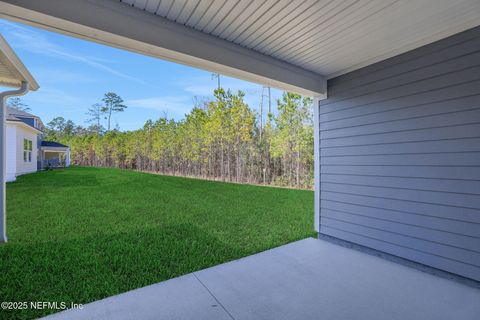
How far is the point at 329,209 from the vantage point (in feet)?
10.9

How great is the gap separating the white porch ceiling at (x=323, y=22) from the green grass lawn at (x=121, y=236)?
247 centimetres

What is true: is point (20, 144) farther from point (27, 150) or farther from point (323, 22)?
point (323, 22)

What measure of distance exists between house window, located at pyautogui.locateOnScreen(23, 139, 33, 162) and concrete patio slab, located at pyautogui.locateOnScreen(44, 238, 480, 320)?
40.0ft

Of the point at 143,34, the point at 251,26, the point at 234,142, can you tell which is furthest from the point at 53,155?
the point at 251,26

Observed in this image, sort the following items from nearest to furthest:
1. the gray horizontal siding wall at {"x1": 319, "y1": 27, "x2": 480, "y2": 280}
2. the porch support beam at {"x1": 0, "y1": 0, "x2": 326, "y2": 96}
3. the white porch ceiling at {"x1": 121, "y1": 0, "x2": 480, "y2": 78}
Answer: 1. the porch support beam at {"x1": 0, "y1": 0, "x2": 326, "y2": 96}
2. the white porch ceiling at {"x1": 121, "y1": 0, "x2": 480, "y2": 78}
3. the gray horizontal siding wall at {"x1": 319, "y1": 27, "x2": 480, "y2": 280}

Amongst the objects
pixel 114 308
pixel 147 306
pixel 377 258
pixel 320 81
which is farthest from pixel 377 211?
pixel 114 308

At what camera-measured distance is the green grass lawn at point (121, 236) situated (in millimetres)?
2146

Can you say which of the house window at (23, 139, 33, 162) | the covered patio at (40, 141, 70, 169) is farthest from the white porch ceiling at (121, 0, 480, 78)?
the covered patio at (40, 141, 70, 169)

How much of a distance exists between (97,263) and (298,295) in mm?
2222

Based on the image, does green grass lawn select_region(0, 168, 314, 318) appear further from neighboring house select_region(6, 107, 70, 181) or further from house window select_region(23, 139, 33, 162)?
house window select_region(23, 139, 33, 162)

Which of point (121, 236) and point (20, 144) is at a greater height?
point (20, 144)

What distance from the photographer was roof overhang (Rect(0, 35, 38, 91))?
228 centimetres

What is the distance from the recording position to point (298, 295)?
6.43 ft

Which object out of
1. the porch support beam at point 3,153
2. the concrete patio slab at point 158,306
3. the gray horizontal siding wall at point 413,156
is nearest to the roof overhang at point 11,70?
the porch support beam at point 3,153
